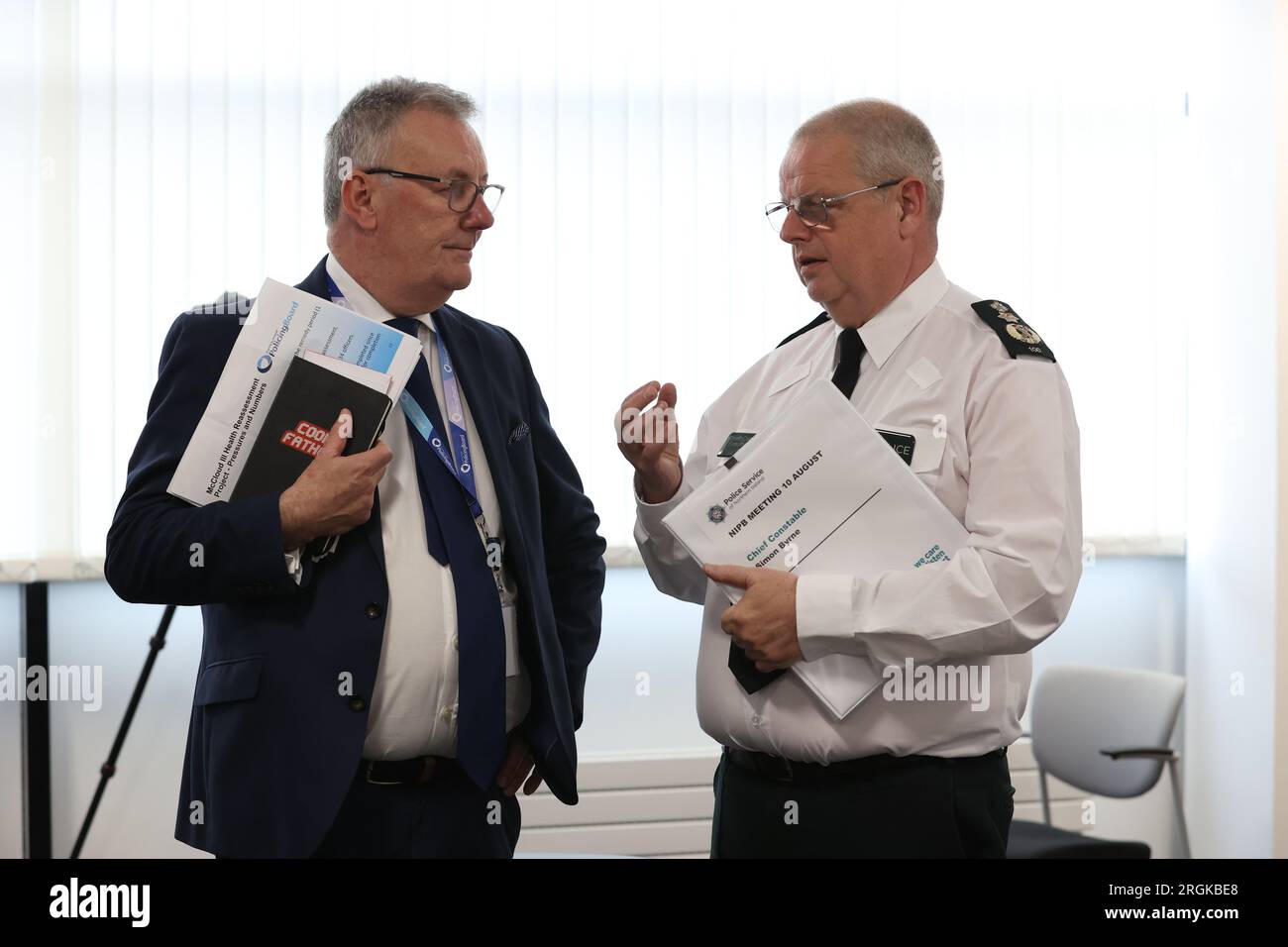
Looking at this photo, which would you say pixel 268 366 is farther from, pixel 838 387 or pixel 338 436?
pixel 838 387

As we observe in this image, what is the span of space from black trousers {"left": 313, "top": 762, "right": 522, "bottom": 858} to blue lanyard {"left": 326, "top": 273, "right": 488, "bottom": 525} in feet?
1.24

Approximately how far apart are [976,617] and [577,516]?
0.74 m

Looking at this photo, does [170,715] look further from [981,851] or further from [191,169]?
[981,851]

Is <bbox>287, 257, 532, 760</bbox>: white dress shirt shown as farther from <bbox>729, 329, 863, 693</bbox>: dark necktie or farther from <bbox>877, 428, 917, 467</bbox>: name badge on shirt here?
<bbox>877, 428, 917, 467</bbox>: name badge on shirt

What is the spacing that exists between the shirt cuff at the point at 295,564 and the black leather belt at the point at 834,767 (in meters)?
0.73

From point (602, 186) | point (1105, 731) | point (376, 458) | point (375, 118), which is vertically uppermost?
point (602, 186)

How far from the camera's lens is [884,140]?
1.73 m

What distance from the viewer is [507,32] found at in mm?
3531

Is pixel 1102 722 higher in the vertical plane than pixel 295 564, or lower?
lower

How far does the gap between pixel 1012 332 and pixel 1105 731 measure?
6.82 ft

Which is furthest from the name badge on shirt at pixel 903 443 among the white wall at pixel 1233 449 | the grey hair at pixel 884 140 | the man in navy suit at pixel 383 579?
the white wall at pixel 1233 449

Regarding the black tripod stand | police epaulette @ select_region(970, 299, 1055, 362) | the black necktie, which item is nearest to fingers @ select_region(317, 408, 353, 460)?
the black necktie

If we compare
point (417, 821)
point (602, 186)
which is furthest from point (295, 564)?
point (602, 186)

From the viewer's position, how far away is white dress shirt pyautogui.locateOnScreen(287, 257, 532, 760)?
5.16 ft
